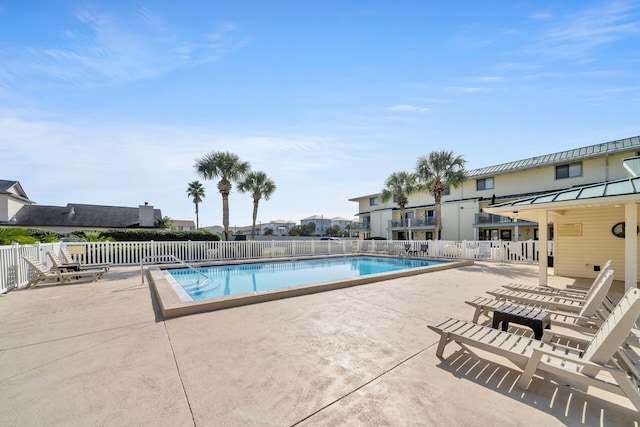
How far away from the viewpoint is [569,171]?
21.5 m

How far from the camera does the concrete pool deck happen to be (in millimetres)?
2248

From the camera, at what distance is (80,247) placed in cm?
1080

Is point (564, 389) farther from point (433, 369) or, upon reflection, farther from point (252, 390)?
point (252, 390)

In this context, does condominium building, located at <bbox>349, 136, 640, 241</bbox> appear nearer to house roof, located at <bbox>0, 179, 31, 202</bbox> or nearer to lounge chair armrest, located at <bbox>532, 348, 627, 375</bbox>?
lounge chair armrest, located at <bbox>532, 348, 627, 375</bbox>

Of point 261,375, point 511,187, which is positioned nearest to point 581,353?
point 261,375

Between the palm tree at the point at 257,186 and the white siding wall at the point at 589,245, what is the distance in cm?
2116

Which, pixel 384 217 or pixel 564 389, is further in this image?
pixel 384 217

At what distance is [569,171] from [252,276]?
26022mm

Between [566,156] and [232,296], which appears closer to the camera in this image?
[232,296]

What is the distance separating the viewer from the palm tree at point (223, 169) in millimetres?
20797

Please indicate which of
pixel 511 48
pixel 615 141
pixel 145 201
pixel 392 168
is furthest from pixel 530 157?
pixel 145 201

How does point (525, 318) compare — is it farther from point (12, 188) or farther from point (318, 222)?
point (318, 222)

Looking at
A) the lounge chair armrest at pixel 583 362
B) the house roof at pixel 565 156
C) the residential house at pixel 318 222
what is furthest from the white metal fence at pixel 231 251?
the residential house at pixel 318 222

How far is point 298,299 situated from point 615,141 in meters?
27.6
